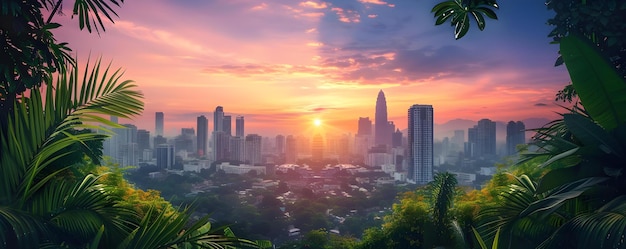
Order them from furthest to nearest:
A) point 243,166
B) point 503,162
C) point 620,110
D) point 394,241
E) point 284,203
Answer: point 243,166, point 284,203, point 503,162, point 394,241, point 620,110

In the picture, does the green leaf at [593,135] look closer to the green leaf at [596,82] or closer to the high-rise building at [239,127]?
the green leaf at [596,82]

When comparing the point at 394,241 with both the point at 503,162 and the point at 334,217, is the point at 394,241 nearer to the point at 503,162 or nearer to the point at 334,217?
the point at 503,162

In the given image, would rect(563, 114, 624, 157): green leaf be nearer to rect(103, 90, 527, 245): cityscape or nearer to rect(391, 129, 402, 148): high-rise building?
rect(103, 90, 527, 245): cityscape

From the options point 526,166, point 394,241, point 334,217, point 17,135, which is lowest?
point 334,217

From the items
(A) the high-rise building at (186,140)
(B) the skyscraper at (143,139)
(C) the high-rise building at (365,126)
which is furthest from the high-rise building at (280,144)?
(B) the skyscraper at (143,139)

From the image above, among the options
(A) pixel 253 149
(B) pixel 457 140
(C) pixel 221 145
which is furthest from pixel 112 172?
(A) pixel 253 149

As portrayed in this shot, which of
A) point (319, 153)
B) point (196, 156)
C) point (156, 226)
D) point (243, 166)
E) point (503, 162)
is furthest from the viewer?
point (319, 153)

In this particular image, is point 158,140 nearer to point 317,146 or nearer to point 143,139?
point 143,139

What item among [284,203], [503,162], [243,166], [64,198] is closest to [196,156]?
[243,166]
